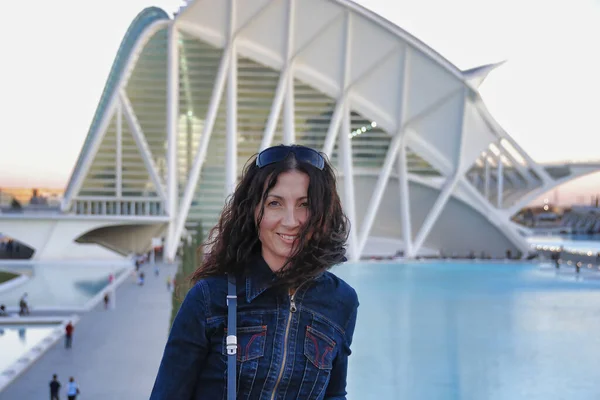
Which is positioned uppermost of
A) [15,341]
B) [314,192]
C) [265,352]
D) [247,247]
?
[314,192]

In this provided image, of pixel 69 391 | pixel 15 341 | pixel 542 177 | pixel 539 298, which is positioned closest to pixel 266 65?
pixel 542 177

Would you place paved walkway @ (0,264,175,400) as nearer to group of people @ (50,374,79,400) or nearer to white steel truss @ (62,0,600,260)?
group of people @ (50,374,79,400)

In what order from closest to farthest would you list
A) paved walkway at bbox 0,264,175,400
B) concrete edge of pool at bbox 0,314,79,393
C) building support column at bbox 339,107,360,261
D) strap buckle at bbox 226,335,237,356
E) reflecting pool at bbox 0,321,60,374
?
strap buckle at bbox 226,335,237,356
paved walkway at bbox 0,264,175,400
concrete edge of pool at bbox 0,314,79,393
reflecting pool at bbox 0,321,60,374
building support column at bbox 339,107,360,261

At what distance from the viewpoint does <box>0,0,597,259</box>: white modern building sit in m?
35.6

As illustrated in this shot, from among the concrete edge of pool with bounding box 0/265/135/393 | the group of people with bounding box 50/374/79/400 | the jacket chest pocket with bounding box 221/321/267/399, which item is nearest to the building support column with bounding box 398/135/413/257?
the concrete edge of pool with bounding box 0/265/135/393

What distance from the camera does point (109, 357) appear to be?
1406cm

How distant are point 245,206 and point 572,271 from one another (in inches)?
1251

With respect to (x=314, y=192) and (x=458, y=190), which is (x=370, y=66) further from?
(x=314, y=192)

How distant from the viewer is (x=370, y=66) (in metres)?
36.3

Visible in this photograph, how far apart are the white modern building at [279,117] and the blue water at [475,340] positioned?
503 inches

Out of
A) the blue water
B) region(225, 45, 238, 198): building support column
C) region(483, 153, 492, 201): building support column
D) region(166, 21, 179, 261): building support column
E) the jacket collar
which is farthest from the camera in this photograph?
region(483, 153, 492, 201): building support column

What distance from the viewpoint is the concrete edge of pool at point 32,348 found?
1242 centimetres

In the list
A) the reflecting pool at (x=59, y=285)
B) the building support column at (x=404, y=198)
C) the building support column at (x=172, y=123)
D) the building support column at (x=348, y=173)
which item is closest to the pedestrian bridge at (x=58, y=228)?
the building support column at (x=172, y=123)

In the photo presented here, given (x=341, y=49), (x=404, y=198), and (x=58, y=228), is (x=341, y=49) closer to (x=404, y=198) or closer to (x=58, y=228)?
(x=404, y=198)
